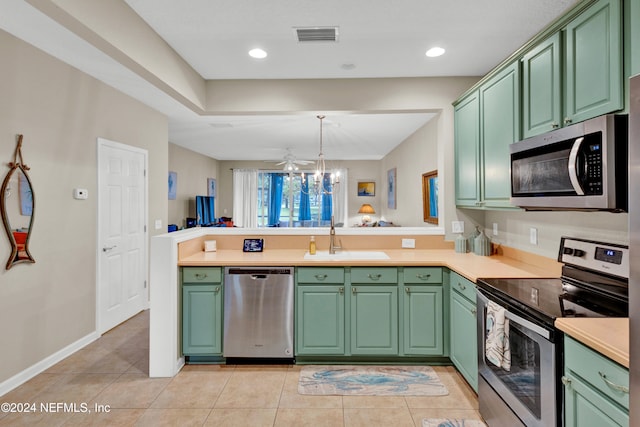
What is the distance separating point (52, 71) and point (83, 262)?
169 cm

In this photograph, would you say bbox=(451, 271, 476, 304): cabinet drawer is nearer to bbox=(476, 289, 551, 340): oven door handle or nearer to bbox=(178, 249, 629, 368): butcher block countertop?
bbox=(178, 249, 629, 368): butcher block countertop

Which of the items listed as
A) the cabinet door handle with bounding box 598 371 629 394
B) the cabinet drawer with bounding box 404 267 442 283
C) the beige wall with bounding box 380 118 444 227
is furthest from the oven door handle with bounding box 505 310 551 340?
the beige wall with bounding box 380 118 444 227

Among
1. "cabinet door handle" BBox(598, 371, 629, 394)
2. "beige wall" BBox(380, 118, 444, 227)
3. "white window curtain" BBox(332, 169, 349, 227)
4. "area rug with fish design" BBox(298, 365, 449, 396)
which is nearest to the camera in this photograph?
"cabinet door handle" BBox(598, 371, 629, 394)

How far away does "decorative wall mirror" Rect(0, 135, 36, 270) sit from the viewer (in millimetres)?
2441

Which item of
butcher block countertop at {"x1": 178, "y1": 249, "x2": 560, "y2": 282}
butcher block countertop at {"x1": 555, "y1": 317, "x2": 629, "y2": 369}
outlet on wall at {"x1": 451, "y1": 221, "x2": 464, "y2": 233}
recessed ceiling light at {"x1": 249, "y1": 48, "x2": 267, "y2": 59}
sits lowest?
butcher block countertop at {"x1": 555, "y1": 317, "x2": 629, "y2": 369}

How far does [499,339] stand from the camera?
5.86 ft

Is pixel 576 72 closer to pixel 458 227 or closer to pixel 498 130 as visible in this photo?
pixel 498 130

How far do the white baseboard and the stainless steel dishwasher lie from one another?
143 cm

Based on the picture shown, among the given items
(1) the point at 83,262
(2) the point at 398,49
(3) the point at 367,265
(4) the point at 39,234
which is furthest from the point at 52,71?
(3) the point at 367,265

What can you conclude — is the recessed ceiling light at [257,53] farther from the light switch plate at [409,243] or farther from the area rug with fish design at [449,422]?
the area rug with fish design at [449,422]

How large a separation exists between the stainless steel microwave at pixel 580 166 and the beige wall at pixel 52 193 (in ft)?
11.5

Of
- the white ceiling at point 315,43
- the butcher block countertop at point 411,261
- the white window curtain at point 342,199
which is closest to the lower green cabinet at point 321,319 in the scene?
the butcher block countertop at point 411,261

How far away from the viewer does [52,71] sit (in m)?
2.83

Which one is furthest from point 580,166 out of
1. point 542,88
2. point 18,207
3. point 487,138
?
point 18,207
